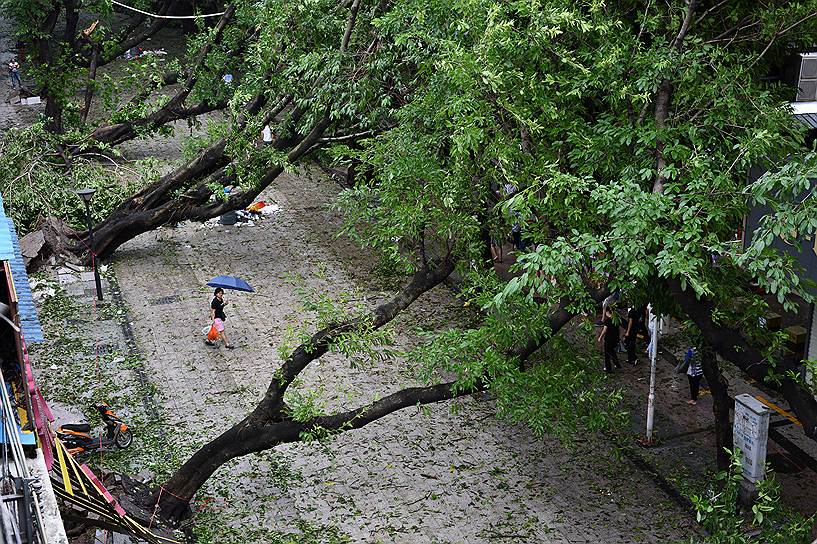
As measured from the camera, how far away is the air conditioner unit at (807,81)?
1478 centimetres

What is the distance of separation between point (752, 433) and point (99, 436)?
926 centimetres

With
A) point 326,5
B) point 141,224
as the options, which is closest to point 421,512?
point 326,5

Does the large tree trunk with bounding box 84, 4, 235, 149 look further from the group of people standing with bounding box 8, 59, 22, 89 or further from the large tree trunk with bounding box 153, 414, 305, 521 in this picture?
the large tree trunk with bounding box 153, 414, 305, 521

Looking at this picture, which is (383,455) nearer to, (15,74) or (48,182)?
(48,182)

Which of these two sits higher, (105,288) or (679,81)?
(679,81)

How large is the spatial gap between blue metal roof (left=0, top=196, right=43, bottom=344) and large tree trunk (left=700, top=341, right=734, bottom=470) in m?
7.84

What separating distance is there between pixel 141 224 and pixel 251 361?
5775 mm

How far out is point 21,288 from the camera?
432 inches

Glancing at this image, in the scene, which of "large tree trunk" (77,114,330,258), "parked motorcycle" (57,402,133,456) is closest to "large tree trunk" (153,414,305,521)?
"parked motorcycle" (57,402,133,456)

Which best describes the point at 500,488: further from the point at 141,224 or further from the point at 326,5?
the point at 141,224

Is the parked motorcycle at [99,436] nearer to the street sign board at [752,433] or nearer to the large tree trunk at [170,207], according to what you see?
the large tree trunk at [170,207]

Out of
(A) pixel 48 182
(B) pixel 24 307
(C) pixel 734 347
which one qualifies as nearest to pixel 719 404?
(C) pixel 734 347

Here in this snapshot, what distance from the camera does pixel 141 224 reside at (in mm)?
21969

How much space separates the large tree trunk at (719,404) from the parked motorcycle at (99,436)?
8.33m
